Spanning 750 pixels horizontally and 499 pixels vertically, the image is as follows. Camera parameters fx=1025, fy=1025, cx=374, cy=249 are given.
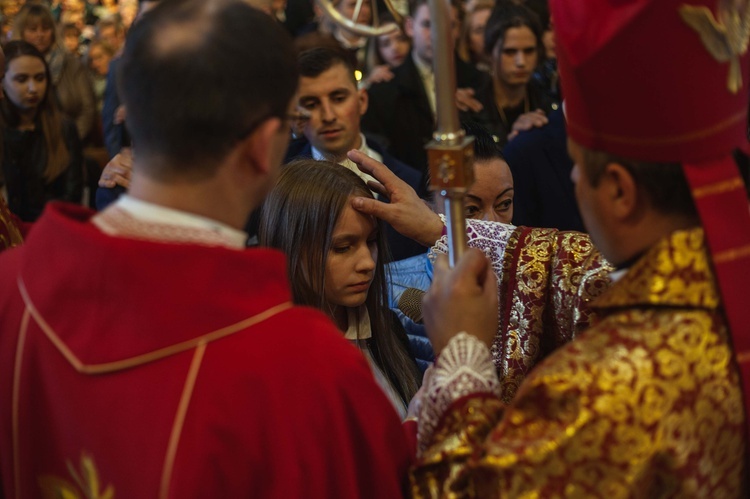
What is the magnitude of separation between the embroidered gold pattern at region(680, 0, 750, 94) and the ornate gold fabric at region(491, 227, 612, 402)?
31.2 inches

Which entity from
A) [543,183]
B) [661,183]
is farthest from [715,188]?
[543,183]

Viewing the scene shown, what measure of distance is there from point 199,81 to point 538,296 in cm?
121

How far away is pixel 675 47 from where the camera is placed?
1.79m

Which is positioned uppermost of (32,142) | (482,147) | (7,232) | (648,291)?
(32,142)

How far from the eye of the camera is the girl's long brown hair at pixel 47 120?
6797mm

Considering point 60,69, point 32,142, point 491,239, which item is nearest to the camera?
point 491,239

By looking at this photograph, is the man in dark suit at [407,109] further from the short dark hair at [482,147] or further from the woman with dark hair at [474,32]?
the short dark hair at [482,147]

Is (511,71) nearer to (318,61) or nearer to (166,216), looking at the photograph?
(318,61)

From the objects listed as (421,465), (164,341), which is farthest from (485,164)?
(164,341)

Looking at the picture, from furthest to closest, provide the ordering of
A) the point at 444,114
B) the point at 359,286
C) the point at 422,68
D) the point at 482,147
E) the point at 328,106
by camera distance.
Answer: the point at 422,68, the point at 328,106, the point at 482,147, the point at 359,286, the point at 444,114

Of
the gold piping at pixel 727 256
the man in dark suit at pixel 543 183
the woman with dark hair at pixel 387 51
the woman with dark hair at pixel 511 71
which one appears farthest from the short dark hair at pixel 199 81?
the woman with dark hair at pixel 387 51

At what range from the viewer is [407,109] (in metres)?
6.17

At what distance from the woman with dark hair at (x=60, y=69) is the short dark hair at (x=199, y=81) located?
7.14 m

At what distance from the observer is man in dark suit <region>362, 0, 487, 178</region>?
6.09 m
